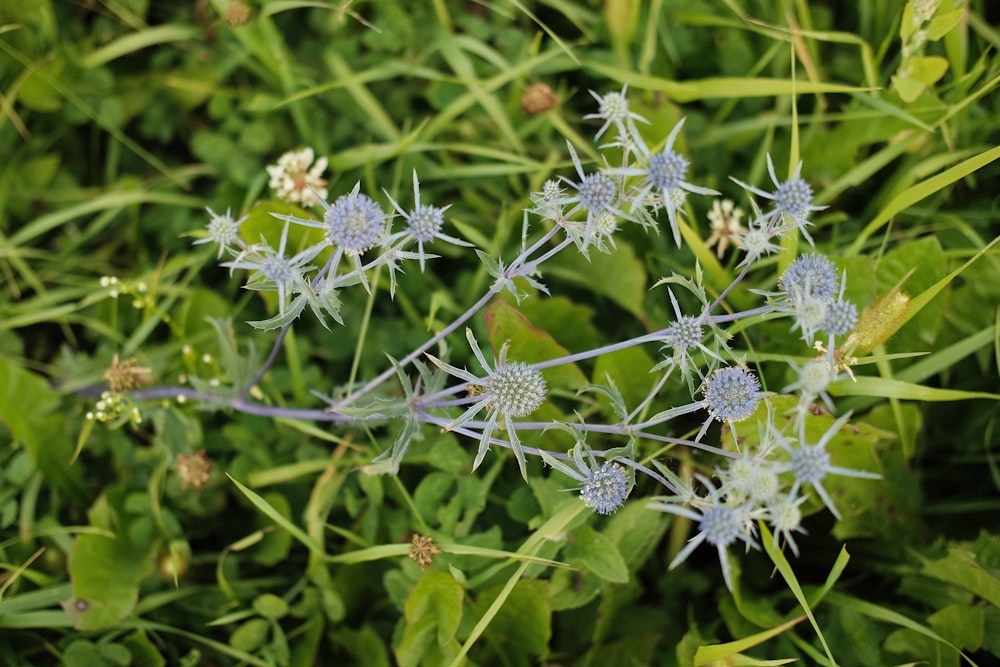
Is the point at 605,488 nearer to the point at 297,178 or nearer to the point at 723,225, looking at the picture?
the point at 723,225

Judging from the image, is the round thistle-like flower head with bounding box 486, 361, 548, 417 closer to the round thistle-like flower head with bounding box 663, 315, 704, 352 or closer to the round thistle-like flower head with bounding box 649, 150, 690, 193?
the round thistle-like flower head with bounding box 663, 315, 704, 352

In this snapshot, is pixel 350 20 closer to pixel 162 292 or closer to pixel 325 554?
pixel 162 292

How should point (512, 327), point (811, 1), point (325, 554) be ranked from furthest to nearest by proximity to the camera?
1. point (811, 1)
2. point (325, 554)
3. point (512, 327)

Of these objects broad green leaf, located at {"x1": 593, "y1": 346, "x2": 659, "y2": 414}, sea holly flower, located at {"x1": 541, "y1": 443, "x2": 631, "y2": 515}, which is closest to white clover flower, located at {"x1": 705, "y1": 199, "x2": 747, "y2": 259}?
broad green leaf, located at {"x1": 593, "y1": 346, "x2": 659, "y2": 414}

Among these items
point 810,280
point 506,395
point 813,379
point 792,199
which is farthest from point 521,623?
point 792,199

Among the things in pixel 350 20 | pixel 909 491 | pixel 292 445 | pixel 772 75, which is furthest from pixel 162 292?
pixel 909 491

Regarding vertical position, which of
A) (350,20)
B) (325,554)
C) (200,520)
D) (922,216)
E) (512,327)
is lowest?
(200,520)

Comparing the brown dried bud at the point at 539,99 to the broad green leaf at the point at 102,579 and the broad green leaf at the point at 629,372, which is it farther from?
the broad green leaf at the point at 102,579
